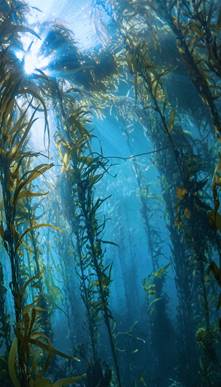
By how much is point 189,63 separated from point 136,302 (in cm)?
1711

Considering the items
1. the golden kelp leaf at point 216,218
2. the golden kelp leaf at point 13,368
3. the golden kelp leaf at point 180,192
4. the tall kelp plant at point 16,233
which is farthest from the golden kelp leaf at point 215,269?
the golden kelp leaf at point 180,192

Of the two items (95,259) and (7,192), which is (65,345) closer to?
(95,259)

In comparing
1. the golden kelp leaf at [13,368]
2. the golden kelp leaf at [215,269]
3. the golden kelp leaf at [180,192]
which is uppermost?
the golden kelp leaf at [180,192]

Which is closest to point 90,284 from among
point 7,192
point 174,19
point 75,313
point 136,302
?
point 7,192

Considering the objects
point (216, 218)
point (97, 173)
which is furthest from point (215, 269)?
point (97, 173)

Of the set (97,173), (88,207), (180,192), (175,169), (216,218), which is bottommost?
(216,218)

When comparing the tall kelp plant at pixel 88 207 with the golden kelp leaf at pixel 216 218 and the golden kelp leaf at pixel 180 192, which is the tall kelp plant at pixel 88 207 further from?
the golden kelp leaf at pixel 216 218

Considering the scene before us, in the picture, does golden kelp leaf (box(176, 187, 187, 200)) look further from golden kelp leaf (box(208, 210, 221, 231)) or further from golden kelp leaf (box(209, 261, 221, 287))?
golden kelp leaf (box(209, 261, 221, 287))

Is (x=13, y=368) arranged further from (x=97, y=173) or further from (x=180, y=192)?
(x=97, y=173)

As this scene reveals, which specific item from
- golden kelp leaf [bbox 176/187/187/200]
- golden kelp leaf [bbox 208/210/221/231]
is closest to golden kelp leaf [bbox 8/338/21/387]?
golden kelp leaf [bbox 208/210/221/231]

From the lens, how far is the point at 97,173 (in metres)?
6.64

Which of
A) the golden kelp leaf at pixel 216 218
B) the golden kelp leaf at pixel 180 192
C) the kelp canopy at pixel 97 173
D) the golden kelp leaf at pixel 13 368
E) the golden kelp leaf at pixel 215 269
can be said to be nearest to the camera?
the golden kelp leaf at pixel 13 368

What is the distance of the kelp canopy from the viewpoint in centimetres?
282

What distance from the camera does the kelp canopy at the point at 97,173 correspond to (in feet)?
9.26
